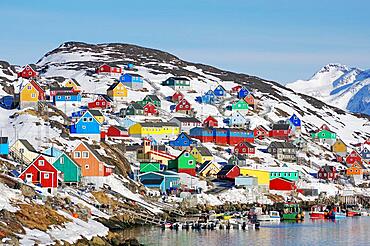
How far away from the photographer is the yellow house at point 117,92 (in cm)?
Answer: 13962

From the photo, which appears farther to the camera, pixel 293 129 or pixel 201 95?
pixel 201 95

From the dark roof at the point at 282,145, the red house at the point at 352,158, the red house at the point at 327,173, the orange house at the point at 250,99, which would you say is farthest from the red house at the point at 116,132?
the orange house at the point at 250,99

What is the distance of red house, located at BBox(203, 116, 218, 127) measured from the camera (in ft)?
431

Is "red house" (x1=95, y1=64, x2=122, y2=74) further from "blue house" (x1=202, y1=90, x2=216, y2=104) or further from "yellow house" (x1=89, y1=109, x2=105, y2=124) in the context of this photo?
"yellow house" (x1=89, y1=109, x2=105, y2=124)

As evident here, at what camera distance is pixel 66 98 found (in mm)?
124938

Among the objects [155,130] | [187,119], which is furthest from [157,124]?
[187,119]

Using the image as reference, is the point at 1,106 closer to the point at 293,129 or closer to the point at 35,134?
the point at 35,134

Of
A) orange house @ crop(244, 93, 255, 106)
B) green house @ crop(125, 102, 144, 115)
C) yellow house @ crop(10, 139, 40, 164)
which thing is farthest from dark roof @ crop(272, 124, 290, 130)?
yellow house @ crop(10, 139, 40, 164)

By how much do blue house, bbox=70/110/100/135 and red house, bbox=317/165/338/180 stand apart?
34.5 meters

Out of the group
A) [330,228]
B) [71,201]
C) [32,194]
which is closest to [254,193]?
[330,228]

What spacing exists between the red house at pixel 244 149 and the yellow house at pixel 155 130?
393 inches

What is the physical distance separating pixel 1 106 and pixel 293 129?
5327 centimetres

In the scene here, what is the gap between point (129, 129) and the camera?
392 ft

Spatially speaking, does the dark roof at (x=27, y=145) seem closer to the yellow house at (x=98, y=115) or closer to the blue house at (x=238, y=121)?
the yellow house at (x=98, y=115)
